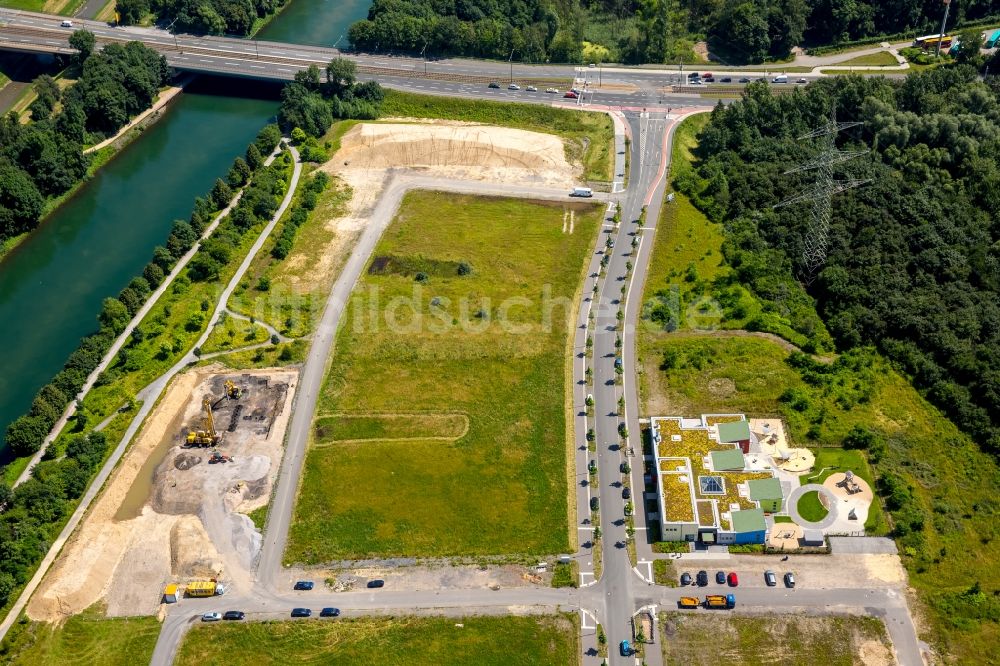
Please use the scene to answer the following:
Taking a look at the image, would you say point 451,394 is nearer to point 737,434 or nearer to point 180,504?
point 180,504

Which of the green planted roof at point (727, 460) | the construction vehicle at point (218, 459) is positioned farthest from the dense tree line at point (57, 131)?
the green planted roof at point (727, 460)

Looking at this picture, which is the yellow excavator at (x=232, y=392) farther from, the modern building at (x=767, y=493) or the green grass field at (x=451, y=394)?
the modern building at (x=767, y=493)

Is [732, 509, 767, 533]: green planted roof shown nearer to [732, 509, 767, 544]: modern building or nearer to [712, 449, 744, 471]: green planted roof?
[732, 509, 767, 544]: modern building

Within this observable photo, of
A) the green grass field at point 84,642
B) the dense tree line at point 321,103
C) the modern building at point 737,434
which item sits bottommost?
the green grass field at point 84,642

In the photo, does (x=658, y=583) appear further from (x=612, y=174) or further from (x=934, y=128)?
(x=934, y=128)

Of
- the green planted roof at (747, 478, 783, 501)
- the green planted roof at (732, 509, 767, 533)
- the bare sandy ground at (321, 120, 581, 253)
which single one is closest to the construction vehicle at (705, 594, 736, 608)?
the green planted roof at (732, 509, 767, 533)

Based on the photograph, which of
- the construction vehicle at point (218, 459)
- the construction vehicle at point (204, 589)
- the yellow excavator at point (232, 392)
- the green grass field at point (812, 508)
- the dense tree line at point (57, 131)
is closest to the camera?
the construction vehicle at point (204, 589)

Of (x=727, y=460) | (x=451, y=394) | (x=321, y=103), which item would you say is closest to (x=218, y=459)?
(x=451, y=394)
